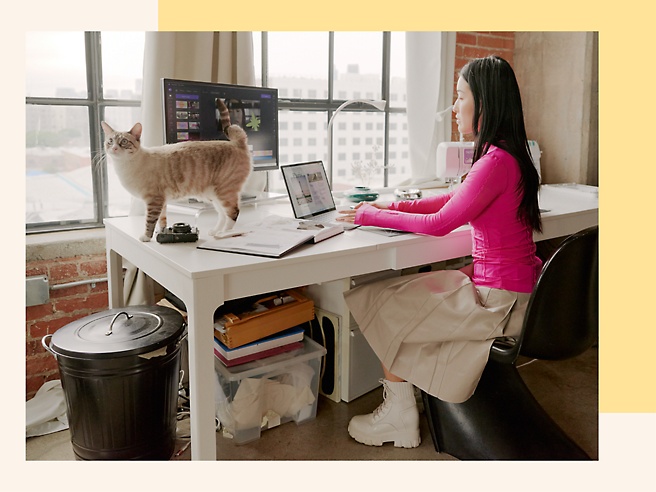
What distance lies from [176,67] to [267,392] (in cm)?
122

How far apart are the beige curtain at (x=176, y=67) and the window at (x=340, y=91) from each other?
0.81 feet

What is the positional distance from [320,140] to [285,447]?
1471 mm

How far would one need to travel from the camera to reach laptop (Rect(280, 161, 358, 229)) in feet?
6.72

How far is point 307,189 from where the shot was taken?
6.97 ft

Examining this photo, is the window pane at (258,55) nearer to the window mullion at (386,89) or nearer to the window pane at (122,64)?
the window pane at (122,64)

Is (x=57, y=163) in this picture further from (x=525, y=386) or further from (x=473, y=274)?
(x=525, y=386)

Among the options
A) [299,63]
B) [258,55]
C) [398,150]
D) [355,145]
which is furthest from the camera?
[398,150]

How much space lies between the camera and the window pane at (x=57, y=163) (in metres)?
2.26

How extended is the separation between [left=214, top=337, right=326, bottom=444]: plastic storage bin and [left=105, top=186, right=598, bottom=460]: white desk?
44 centimetres

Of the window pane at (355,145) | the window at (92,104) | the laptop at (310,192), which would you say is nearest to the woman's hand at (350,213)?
the laptop at (310,192)

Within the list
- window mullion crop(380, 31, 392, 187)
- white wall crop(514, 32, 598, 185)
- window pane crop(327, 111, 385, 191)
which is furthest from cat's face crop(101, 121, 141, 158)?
white wall crop(514, 32, 598, 185)

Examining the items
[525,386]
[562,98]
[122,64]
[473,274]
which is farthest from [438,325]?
[562,98]

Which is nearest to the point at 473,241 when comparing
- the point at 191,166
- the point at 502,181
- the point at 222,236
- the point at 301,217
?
the point at 502,181

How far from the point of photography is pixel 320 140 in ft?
9.58
